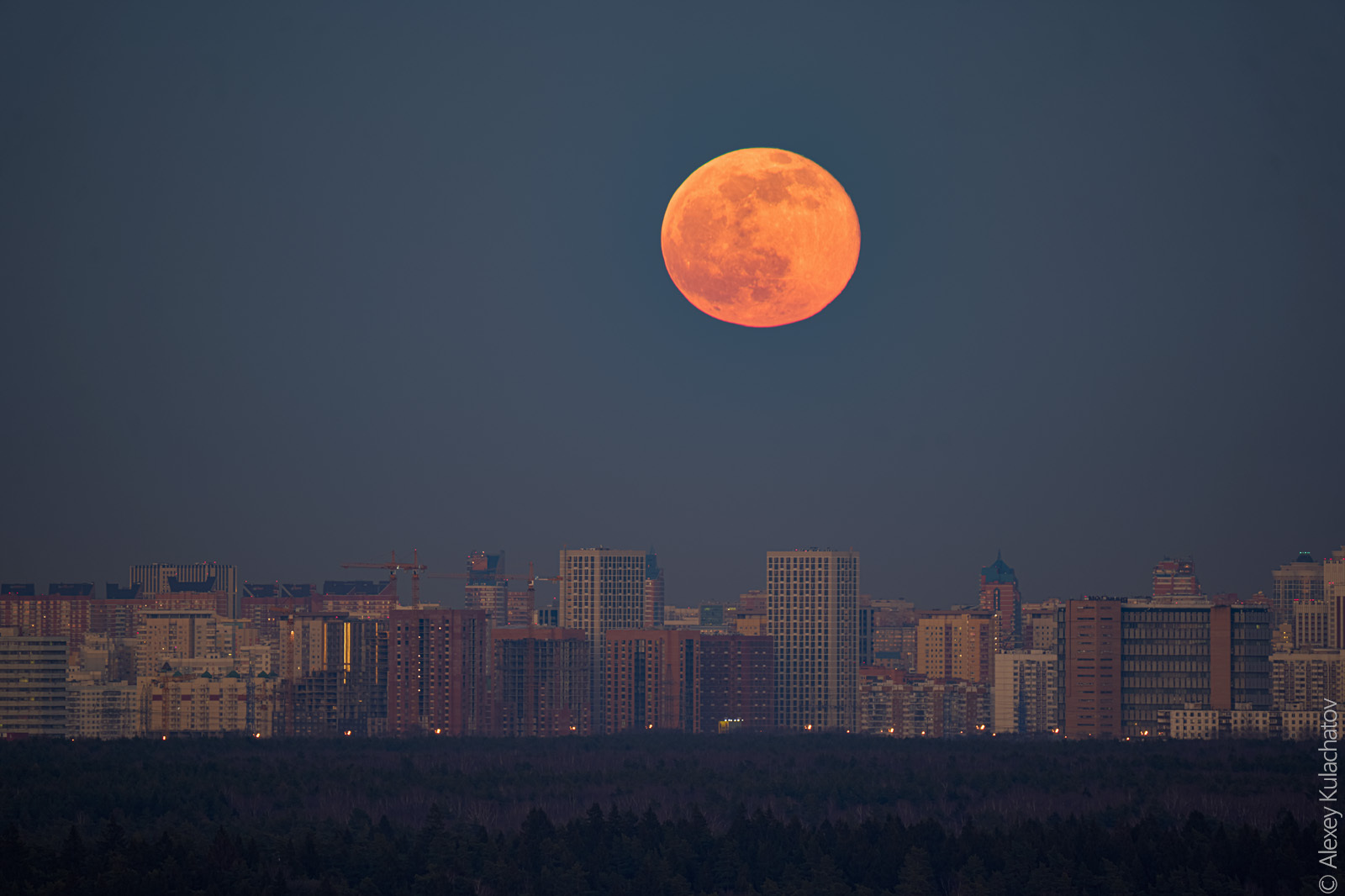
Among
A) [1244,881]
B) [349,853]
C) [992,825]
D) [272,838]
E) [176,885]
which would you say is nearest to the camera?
[176,885]

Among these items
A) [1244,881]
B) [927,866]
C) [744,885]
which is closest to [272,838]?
[744,885]

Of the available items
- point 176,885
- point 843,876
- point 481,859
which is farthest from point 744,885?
point 176,885

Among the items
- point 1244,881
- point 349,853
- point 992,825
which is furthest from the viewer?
point 992,825

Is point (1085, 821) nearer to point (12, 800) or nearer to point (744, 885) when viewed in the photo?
point (744, 885)

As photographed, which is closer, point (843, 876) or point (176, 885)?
point (176, 885)

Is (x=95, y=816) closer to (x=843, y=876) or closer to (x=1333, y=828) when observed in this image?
(x=843, y=876)

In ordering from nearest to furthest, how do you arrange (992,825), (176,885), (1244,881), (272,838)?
(176,885) < (1244,881) < (272,838) < (992,825)
